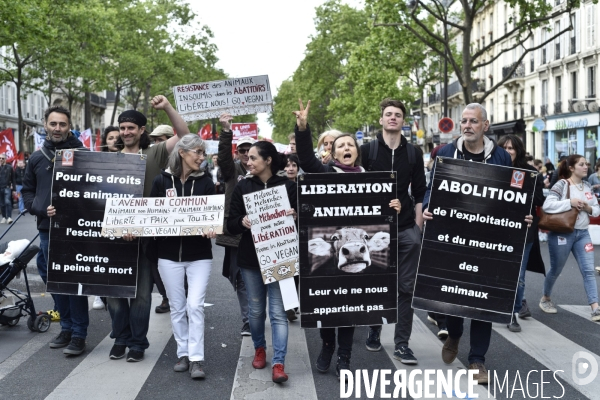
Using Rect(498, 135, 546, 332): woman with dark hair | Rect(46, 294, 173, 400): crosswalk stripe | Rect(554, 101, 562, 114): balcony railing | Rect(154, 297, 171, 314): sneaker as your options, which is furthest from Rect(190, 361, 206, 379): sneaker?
Rect(554, 101, 562, 114): balcony railing

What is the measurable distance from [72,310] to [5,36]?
18.7 m

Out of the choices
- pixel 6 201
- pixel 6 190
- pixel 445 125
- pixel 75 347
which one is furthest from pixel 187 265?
pixel 445 125

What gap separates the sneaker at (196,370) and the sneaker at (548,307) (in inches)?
181

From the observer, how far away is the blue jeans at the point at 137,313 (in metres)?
6.89

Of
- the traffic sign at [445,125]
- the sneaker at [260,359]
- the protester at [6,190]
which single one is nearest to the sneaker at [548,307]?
the sneaker at [260,359]

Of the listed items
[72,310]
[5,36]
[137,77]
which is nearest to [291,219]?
[72,310]

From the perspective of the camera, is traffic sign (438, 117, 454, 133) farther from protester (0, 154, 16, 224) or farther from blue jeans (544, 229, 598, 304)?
blue jeans (544, 229, 598, 304)

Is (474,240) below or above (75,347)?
above

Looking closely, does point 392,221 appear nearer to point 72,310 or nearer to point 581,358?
point 581,358

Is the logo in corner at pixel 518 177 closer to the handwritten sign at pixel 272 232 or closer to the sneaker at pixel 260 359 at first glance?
the handwritten sign at pixel 272 232

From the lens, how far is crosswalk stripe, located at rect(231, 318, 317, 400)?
19.3ft

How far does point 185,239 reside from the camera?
6484 millimetres

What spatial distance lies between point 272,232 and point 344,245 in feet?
1.82

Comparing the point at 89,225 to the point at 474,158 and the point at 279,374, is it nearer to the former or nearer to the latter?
the point at 279,374
